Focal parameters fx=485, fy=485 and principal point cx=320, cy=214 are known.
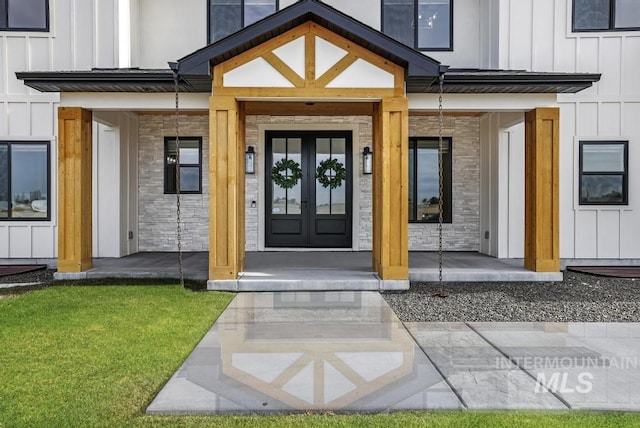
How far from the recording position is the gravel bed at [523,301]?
646 cm

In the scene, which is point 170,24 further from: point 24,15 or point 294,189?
point 294,189

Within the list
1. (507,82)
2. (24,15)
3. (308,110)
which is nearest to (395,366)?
(507,82)

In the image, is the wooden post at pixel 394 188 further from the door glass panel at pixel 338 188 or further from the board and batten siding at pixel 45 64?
the board and batten siding at pixel 45 64

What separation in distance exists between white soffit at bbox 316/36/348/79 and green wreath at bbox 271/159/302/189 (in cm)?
477

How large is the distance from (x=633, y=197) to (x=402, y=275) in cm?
630

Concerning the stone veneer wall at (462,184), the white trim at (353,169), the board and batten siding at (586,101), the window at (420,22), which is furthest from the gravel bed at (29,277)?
the board and batten siding at (586,101)

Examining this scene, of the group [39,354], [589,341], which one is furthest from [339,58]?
[39,354]

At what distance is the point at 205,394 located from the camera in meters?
3.82

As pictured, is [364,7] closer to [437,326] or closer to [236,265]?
[236,265]

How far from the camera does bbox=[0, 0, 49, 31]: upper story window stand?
1075 cm

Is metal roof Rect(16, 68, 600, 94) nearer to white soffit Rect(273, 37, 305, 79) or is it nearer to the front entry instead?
white soffit Rect(273, 37, 305, 79)

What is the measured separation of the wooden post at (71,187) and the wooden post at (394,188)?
5.44 metres

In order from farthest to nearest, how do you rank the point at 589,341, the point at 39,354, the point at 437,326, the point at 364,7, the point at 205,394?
the point at 364,7, the point at 437,326, the point at 589,341, the point at 39,354, the point at 205,394

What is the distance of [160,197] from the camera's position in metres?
12.7
